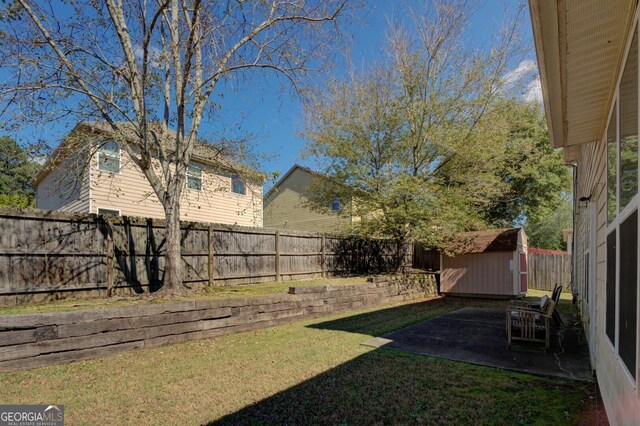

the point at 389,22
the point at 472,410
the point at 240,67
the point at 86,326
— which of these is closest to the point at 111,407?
the point at 86,326

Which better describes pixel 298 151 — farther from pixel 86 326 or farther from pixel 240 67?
pixel 86 326

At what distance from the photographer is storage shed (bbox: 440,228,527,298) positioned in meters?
11.9

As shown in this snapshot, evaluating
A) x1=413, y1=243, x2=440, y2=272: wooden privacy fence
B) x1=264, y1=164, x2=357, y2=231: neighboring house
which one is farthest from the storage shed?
x1=264, y1=164, x2=357, y2=231: neighboring house

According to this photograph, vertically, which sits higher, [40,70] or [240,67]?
[240,67]

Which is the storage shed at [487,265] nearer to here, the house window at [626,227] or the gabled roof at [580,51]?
the gabled roof at [580,51]

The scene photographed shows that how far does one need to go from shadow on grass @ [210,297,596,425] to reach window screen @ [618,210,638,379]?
4.85ft

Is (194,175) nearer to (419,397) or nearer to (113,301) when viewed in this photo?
(113,301)

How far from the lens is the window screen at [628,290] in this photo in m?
1.81

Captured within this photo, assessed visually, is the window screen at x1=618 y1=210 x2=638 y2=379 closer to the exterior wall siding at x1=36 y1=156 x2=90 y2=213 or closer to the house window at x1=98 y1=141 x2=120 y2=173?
the exterior wall siding at x1=36 y1=156 x2=90 y2=213

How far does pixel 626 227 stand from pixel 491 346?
413cm

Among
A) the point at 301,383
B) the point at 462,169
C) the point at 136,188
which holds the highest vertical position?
the point at 462,169

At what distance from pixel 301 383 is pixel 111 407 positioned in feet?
6.26

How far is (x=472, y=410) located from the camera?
3236 mm

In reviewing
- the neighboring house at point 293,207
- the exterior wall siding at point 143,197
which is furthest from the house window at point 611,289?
the neighboring house at point 293,207
